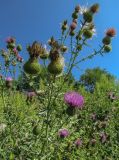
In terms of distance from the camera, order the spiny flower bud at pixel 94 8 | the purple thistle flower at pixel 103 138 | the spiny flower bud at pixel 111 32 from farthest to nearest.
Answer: the purple thistle flower at pixel 103 138, the spiny flower bud at pixel 111 32, the spiny flower bud at pixel 94 8

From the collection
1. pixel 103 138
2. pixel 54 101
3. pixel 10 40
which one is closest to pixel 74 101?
pixel 54 101

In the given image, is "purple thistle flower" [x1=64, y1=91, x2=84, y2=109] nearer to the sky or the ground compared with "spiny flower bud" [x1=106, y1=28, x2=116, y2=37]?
nearer to the ground

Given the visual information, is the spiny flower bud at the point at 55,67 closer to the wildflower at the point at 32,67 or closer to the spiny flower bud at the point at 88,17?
the wildflower at the point at 32,67

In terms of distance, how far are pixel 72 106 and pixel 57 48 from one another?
0.77 meters

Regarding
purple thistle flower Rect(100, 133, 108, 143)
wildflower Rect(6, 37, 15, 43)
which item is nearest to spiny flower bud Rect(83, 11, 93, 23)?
wildflower Rect(6, 37, 15, 43)

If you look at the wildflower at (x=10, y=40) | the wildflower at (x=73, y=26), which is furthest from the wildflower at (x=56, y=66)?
the wildflower at (x=10, y=40)

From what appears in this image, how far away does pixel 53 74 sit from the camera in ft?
15.9

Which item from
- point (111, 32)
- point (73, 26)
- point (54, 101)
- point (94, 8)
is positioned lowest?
point (54, 101)

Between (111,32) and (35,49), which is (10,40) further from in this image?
(35,49)

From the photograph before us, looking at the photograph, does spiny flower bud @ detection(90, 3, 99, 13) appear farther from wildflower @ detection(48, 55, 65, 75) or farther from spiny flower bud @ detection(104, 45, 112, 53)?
wildflower @ detection(48, 55, 65, 75)

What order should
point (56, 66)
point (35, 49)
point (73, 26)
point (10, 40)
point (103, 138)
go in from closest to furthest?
1. point (56, 66)
2. point (35, 49)
3. point (73, 26)
4. point (10, 40)
5. point (103, 138)

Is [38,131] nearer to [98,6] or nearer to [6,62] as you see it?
[98,6]

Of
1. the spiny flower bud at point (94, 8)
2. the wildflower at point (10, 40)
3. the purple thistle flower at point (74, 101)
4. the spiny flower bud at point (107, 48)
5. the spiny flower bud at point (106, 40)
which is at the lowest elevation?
the purple thistle flower at point (74, 101)

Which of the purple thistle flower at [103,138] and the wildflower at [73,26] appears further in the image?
the purple thistle flower at [103,138]
